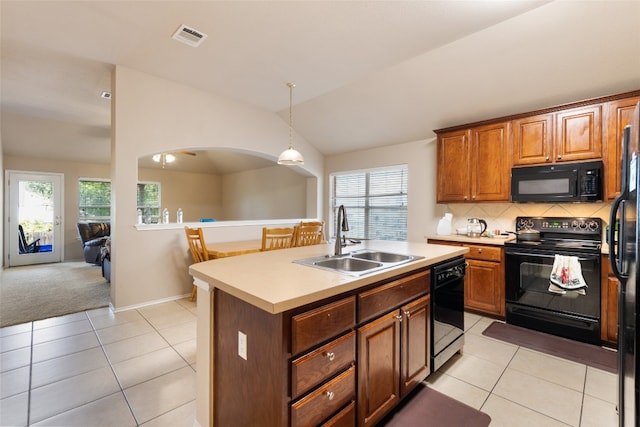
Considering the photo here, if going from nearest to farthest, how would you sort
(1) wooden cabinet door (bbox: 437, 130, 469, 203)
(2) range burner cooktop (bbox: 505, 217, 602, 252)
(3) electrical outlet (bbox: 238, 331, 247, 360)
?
(3) electrical outlet (bbox: 238, 331, 247, 360) < (2) range burner cooktop (bbox: 505, 217, 602, 252) < (1) wooden cabinet door (bbox: 437, 130, 469, 203)

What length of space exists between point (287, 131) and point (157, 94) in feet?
7.18

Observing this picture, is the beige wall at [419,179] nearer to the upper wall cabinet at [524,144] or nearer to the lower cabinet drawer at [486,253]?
the upper wall cabinet at [524,144]

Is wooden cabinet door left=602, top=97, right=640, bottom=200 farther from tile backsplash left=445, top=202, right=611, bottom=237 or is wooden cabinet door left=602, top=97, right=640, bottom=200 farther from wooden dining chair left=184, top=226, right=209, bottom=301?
wooden dining chair left=184, top=226, right=209, bottom=301

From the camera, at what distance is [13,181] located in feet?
19.1

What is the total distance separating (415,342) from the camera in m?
1.86

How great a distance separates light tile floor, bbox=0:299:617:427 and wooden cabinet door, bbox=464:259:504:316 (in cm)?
43

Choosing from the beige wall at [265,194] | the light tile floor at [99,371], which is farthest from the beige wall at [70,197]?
the light tile floor at [99,371]

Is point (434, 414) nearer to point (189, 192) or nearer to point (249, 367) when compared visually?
point (249, 367)

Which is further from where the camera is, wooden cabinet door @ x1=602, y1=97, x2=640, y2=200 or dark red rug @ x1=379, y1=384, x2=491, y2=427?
wooden cabinet door @ x1=602, y1=97, x2=640, y2=200

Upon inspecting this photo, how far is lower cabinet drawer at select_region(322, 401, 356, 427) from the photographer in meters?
1.30

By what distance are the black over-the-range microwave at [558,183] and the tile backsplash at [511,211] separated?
33cm

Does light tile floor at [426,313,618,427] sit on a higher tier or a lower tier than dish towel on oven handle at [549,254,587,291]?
lower

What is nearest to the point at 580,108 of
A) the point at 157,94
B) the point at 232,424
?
the point at 232,424

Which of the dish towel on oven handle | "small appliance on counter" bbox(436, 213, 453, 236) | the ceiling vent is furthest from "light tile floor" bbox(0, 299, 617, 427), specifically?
the ceiling vent
